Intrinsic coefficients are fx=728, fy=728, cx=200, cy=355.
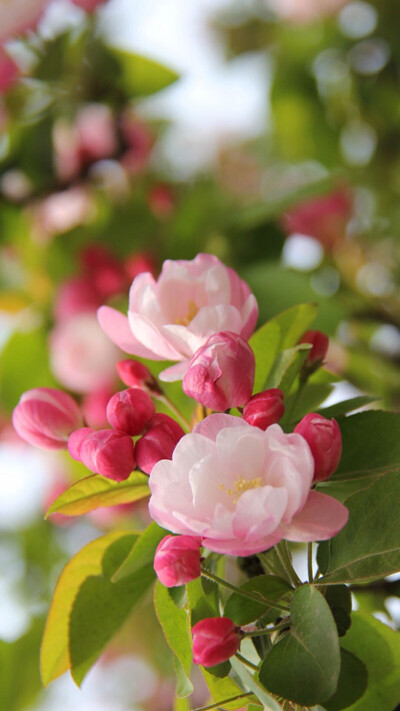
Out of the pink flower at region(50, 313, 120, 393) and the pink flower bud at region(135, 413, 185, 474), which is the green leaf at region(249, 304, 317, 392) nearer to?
the pink flower bud at region(135, 413, 185, 474)

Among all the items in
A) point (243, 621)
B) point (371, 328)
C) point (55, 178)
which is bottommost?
point (371, 328)

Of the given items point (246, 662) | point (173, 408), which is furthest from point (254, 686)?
point (173, 408)

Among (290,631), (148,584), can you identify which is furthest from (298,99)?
(290,631)

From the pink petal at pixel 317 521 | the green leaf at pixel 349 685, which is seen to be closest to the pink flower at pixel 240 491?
the pink petal at pixel 317 521

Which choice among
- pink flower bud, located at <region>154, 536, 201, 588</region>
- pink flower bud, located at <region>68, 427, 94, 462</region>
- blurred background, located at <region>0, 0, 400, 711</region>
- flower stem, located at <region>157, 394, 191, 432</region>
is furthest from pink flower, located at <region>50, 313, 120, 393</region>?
pink flower bud, located at <region>154, 536, 201, 588</region>

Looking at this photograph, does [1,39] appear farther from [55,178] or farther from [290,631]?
[290,631]

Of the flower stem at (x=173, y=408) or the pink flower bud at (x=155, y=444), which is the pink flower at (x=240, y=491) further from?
the flower stem at (x=173, y=408)
